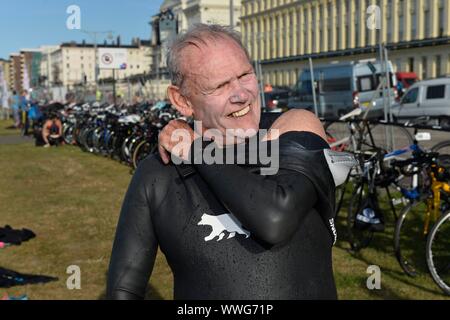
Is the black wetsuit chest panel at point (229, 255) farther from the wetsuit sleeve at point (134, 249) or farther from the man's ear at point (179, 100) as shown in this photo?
the man's ear at point (179, 100)

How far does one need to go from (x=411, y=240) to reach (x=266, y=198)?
4997 millimetres

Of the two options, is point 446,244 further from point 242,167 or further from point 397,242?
point 242,167

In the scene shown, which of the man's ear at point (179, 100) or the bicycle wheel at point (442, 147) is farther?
the bicycle wheel at point (442, 147)

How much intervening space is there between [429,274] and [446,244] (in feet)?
1.67

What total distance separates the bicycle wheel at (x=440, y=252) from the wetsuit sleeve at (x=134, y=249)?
139 inches

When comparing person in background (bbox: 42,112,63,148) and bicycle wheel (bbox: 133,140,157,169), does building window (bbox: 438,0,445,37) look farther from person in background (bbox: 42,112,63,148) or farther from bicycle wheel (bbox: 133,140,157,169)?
bicycle wheel (bbox: 133,140,157,169)

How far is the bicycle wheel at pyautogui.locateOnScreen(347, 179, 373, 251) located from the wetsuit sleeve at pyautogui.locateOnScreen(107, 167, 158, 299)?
4349 millimetres

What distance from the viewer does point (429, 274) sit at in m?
4.90

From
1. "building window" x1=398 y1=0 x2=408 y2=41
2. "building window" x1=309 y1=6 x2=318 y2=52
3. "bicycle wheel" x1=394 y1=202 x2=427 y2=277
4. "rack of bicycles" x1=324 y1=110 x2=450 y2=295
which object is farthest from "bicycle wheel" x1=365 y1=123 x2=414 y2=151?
"building window" x1=309 y1=6 x2=318 y2=52

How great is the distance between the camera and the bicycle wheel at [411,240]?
4.87 metres

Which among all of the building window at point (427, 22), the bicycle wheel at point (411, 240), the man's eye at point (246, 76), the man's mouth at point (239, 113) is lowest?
the bicycle wheel at point (411, 240)

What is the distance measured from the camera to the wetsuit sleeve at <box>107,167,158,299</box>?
140 centimetres

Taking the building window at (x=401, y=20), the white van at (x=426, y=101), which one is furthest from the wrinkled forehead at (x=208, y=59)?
the building window at (x=401, y=20)
